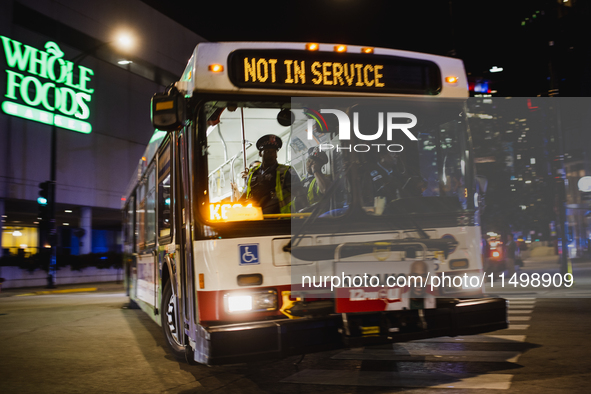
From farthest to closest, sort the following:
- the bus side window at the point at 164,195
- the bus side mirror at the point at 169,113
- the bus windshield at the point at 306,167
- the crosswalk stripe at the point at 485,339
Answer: the crosswalk stripe at the point at 485,339 < the bus side window at the point at 164,195 < the bus windshield at the point at 306,167 < the bus side mirror at the point at 169,113

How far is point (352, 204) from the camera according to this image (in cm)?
491

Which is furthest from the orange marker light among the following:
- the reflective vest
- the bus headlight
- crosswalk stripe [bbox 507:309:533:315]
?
crosswalk stripe [bbox 507:309:533:315]

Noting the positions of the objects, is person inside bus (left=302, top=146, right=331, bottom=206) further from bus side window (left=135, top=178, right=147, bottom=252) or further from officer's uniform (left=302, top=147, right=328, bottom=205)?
bus side window (left=135, top=178, right=147, bottom=252)

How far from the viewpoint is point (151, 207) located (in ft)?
26.5

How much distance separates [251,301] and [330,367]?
70.2 inches

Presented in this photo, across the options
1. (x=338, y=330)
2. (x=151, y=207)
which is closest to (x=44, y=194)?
(x=151, y=207)

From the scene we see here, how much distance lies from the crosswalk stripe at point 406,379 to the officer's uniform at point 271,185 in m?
1.73

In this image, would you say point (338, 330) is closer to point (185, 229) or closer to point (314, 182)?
point (314, 182)

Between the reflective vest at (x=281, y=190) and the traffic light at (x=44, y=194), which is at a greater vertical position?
the traffic light at (x=44, y=194)

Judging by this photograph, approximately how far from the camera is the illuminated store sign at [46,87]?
2394cm

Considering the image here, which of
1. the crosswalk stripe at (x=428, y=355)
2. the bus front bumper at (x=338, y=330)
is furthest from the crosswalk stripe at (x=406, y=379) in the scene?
the crosswalk stripe at (x=428, y=355)

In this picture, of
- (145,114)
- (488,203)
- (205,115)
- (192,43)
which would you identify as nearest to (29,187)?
(145,114)

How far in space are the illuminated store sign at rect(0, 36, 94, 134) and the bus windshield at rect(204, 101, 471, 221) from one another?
68.8 ft

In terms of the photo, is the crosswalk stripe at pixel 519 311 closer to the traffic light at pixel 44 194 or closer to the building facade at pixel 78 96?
the traffic light at pixel 44 194
